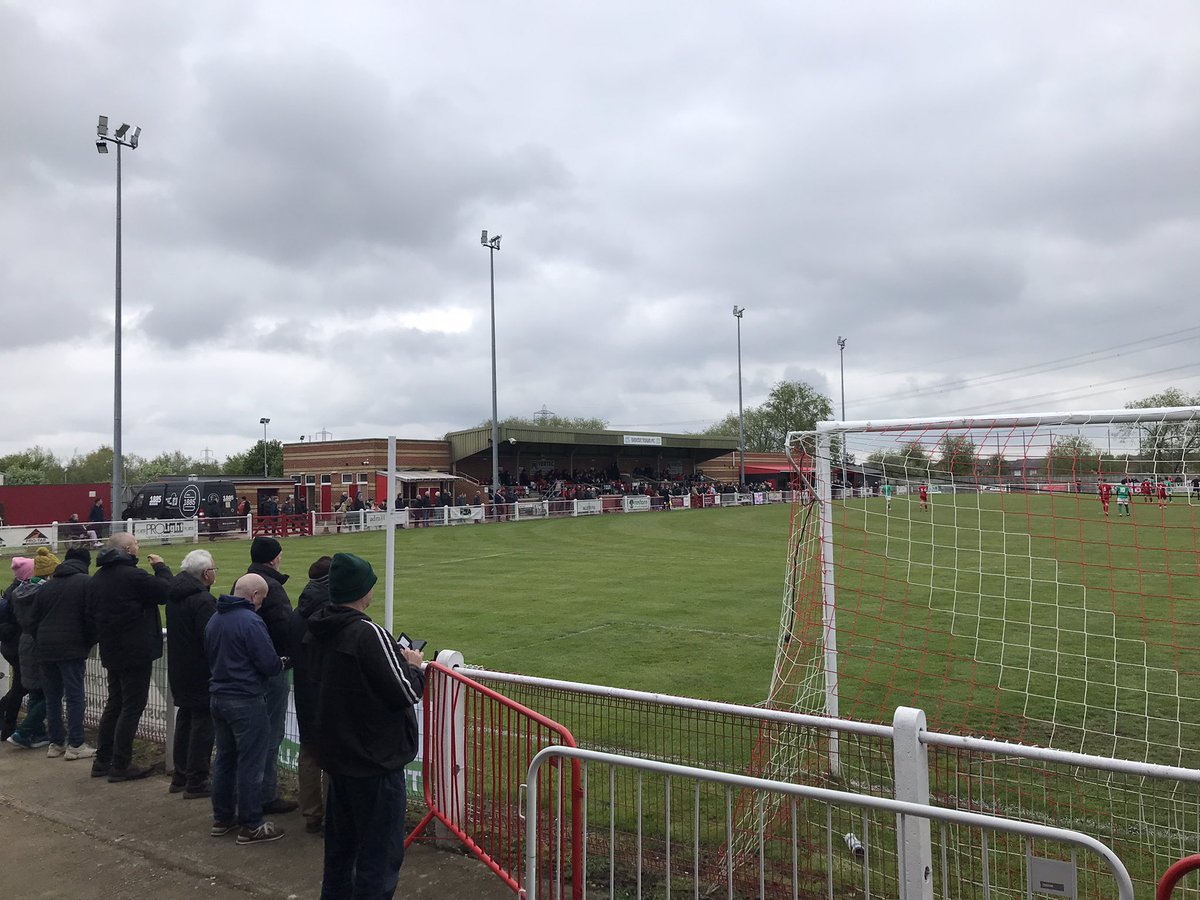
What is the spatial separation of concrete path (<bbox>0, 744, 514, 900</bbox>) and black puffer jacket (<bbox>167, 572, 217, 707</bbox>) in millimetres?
789

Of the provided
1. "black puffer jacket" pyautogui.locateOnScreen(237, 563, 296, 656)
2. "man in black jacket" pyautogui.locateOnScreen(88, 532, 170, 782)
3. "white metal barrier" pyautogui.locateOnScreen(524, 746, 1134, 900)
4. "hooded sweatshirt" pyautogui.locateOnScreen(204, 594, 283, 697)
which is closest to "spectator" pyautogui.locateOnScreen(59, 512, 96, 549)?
"man in black jacket" pyautogui.locateOnScreen(88, 532, 170, 782)

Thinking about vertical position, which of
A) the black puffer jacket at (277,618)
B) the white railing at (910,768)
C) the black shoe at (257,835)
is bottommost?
the black shoe at (257,835)

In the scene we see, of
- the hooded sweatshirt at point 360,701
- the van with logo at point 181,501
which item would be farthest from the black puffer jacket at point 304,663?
the van with logo at point 181,501

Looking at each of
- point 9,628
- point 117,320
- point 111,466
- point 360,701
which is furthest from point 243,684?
point 111,466

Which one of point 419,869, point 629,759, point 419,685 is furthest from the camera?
point 419,869

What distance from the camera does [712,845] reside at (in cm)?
456

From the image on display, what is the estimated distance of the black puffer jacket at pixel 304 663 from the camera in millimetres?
3868

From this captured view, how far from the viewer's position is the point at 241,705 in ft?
16.2

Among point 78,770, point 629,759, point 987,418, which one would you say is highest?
point 987,418

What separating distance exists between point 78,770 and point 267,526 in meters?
24.0

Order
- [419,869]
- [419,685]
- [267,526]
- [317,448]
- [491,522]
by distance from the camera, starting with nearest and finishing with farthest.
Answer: [419,685]
[419,869]
[267,526]
[491,522]
[317,448]

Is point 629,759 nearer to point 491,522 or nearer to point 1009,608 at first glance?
point 1009,608

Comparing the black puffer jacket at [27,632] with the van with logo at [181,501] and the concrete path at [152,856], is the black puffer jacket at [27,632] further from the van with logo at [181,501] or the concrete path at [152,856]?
the van with logo at [181,501]

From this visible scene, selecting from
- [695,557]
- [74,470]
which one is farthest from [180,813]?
[74,470]
